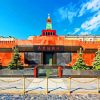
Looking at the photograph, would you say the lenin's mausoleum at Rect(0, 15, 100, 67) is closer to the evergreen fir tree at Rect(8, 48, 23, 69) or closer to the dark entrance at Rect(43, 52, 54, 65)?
the dark entrance at Rect(43, 52, 54, 65)

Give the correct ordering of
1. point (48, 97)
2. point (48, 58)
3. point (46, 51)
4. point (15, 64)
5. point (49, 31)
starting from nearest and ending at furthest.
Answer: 1. point (48, 97)
2. point (15, 64)
3. point (46, 51)
4. point (48, 58)
5. point (49, 31)

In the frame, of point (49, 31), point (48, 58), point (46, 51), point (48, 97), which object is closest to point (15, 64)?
point (46, 51)

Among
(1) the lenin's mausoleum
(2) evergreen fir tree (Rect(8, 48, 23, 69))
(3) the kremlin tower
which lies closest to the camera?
(2) evergreen fir tree (Rect(8, 48, 23, 69))

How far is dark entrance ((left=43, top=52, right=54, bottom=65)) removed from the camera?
41469 mm

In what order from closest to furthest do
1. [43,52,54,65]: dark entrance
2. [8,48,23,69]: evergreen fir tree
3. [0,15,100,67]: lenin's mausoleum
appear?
[8,48,23,69]: evergreen fir tree → [0,15,100,67]: lenin's mausoleum → [43,52,54,65]: dark entrance

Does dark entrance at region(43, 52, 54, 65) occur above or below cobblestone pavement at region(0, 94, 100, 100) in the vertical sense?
above

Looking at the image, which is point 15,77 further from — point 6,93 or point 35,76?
point 6,93

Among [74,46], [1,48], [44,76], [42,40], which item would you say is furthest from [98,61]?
[1,48]

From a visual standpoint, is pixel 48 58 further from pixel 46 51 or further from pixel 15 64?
pixel 15 64

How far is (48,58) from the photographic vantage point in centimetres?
4181

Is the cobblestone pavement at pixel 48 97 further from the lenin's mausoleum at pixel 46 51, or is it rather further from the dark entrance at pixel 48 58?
the dark entrance at pixel 48 58

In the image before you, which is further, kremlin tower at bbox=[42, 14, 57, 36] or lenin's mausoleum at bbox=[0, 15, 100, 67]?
kremlin tower at bbox=[42, 14, 57, 36]

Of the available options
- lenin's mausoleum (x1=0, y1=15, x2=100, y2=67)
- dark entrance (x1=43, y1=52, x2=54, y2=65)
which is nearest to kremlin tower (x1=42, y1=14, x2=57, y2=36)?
dark entrance (x1=43, y1=52, x2=54, y2=65)

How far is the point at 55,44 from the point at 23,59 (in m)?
6.66
